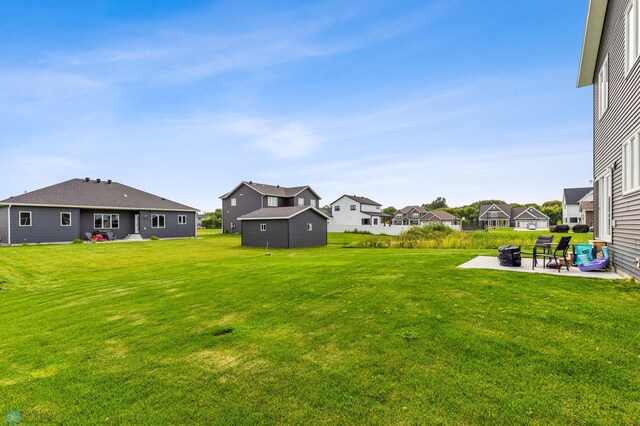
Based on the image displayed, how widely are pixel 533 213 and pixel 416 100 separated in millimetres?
61513

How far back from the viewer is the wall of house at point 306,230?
2591cm

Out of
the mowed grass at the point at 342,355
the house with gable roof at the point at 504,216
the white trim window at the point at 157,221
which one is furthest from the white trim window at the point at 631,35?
the house with gable roof at the point at 504,216

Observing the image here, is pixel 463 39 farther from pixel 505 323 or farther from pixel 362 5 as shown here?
pixel 505 323

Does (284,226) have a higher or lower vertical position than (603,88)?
lower

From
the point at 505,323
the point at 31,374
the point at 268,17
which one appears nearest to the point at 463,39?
the point at 268,17

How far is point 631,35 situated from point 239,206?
1625 inches

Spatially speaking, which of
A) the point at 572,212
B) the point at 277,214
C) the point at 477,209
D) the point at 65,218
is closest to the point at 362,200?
the point at 277,214

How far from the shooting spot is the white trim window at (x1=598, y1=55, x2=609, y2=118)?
1034 cm

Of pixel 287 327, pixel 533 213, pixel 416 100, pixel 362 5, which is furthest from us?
pixel 533 213

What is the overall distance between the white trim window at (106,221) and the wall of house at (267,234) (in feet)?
42.2

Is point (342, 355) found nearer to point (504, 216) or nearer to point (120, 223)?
point (120, 223)

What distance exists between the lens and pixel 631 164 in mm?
7680

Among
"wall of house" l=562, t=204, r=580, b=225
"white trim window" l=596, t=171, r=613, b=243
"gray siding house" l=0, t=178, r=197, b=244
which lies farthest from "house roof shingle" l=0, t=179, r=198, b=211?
"wall of house" l=562, t=204, r=580, b=225

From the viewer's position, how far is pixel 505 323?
185 inches
